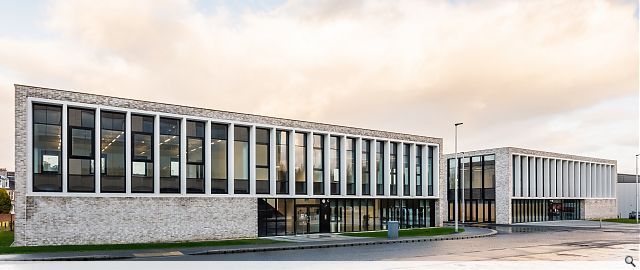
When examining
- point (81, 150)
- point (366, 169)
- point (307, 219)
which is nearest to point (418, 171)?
point (366, 169)

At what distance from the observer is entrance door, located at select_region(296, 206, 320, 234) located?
3775cm

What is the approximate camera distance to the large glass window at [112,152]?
29.3 meters

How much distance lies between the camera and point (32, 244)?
2670cm

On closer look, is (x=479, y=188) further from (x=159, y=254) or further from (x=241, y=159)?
(x=159, y=254)

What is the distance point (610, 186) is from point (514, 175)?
23.9m

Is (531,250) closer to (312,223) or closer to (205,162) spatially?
(312,223)

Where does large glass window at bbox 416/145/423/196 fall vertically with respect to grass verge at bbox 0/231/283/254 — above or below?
above

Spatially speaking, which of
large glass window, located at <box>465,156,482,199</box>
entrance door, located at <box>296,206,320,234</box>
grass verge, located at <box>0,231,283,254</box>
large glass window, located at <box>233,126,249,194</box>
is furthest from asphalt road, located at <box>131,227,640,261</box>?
large glass window, located at <box>465,156,482,199</box>

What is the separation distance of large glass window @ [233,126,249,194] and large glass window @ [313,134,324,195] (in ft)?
18.5

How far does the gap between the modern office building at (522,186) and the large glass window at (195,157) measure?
3192 cm

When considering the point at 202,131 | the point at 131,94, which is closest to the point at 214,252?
the point at 202,131

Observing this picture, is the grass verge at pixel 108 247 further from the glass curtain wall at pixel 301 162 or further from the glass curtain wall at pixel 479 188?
the glass curtain wall at pixel 479 188

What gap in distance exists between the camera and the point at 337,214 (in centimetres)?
4012

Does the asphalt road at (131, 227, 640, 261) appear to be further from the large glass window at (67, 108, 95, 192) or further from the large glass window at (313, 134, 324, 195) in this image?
the large glass window at (313, 134, 324, 195)
